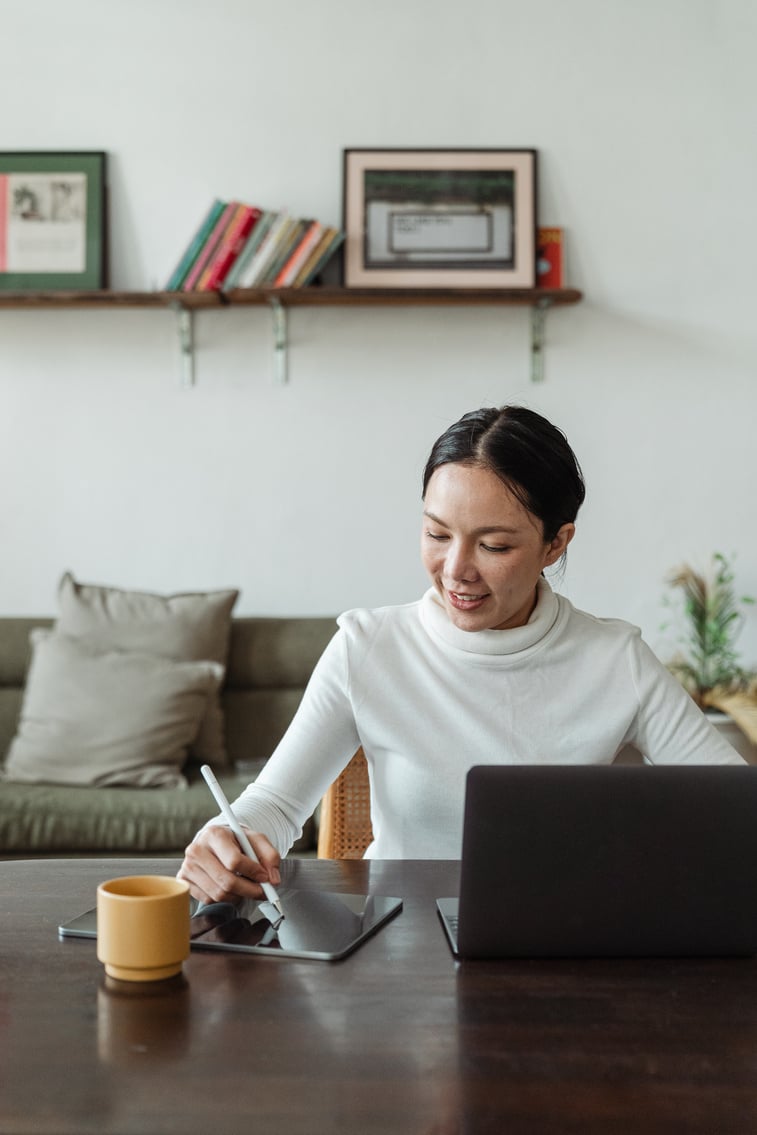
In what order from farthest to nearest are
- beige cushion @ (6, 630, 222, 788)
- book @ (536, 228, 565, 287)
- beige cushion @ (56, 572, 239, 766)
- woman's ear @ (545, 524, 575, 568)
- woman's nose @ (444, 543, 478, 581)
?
book @ (536, 228, 565, 287) < beige cushion @ (56, 572, 239, 766) < beige cushion @ (6, 630, 222, 788) < woman's ear @ (545, 524, 575, 568) < woman's nose @ (444, 543, 478, 581)

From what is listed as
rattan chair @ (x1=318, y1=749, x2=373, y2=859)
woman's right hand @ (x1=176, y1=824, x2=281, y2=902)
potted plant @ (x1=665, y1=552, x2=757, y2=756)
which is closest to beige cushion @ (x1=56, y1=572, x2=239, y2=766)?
potted plant @ (x1=665, y1=552, x2=757, y2=756)

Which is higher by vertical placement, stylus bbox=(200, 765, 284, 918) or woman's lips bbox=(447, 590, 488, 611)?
woman's lips bbox=(447, 590, 488, 611)

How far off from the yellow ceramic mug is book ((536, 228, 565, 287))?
8.88 feet

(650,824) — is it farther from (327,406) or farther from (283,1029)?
(327,406)

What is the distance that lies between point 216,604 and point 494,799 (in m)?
2.18

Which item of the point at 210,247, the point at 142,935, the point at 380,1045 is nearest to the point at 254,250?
the point at 210,247

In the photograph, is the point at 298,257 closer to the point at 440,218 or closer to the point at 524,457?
the point at 440,218

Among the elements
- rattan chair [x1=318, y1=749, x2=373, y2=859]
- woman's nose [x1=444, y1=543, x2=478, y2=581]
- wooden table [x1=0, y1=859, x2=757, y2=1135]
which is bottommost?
rattan chair [x1=318, y1=749, x2=373, y2=859]

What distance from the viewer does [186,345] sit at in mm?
3387

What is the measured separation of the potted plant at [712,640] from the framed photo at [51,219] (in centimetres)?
195

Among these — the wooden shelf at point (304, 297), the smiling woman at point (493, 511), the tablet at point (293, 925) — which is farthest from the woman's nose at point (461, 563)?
the wooden shelf at point (304, 297)

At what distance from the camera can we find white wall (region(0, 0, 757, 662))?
11.0 feet

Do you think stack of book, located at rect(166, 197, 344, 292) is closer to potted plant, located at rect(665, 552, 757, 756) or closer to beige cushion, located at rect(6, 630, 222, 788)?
beige cushion, located at rect(6, 630, 222, 788)

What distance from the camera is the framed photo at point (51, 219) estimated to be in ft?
10.9
